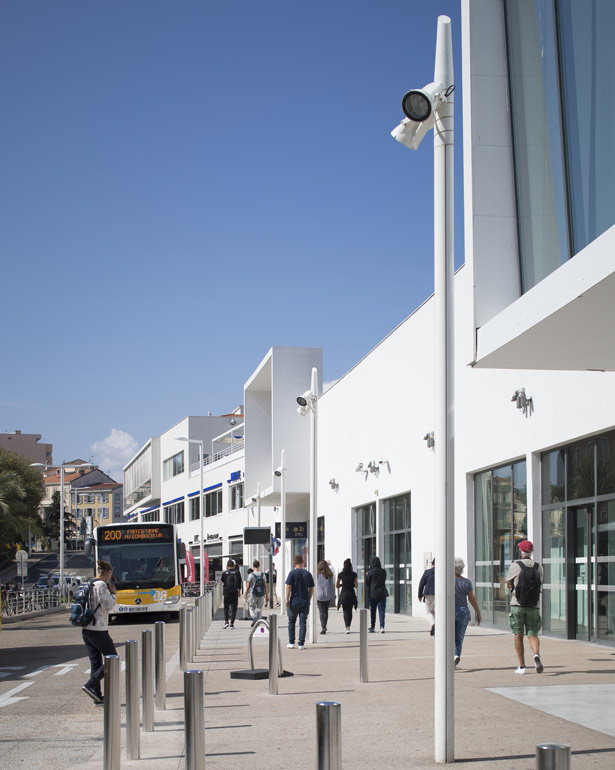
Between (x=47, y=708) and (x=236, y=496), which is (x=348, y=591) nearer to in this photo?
(x=47, y=708)

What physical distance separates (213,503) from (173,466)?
1762 cm

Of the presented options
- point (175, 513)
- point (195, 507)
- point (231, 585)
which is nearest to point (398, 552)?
point (231, 585)

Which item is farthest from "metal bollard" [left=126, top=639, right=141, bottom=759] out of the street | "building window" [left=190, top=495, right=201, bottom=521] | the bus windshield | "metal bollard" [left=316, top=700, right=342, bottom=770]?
"building window" [left=190, top=495, right=201, bottom=521]

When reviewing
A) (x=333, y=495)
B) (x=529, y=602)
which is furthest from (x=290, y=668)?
(x=333, y=495)

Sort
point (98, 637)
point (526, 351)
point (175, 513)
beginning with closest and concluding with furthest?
point (98, 637) < point (526, 351) < point (175, 513)

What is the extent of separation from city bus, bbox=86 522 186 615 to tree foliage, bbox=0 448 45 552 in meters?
12.3

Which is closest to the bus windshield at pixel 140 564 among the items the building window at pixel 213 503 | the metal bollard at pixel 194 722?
the metal bollard at pixel 194 722

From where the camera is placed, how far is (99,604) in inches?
444

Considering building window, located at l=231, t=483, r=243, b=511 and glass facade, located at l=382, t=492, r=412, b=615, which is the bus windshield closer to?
glass facade, located at l=382, t=492, r=412, b=615

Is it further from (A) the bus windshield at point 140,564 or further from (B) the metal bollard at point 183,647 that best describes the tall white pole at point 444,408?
(A) the bus windshield at point 140,564

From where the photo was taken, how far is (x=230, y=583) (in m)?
24.6

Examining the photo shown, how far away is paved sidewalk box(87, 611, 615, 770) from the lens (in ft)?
24.9

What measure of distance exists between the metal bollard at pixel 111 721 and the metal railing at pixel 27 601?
3298 cm

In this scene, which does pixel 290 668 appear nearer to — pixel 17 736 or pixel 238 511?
pixel 17 736
